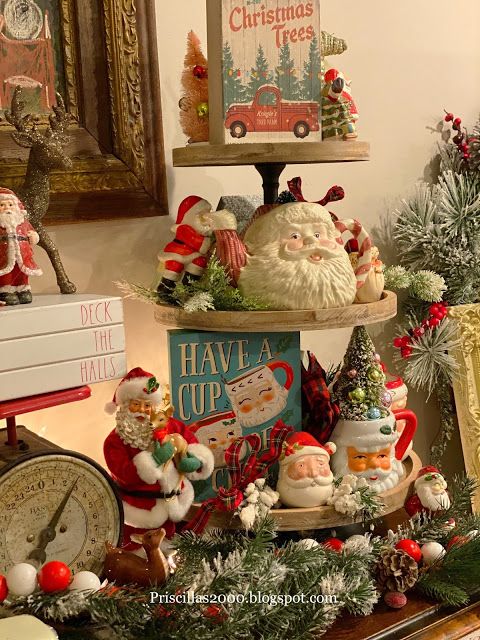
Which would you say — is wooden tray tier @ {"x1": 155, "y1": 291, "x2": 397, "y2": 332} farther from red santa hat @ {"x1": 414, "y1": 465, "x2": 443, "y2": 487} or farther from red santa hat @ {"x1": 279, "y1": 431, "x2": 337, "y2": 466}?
red santa hat @ {"x1": 414, "y1": 465, "x2": 443, "y2": 487}

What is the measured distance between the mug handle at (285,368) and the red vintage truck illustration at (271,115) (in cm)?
32

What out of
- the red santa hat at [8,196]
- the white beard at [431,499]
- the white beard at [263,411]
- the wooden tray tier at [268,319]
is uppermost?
the red santa hat at [8,196]

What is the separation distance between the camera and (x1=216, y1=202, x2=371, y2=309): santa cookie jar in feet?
3.59

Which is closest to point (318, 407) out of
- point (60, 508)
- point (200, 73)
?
Result: point (60, 508)

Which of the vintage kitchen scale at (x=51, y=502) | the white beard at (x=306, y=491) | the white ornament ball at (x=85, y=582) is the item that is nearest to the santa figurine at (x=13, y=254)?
the vintage kitchen scale at (x=51, y=502)

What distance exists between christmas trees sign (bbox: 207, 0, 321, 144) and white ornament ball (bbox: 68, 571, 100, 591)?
0.59 metres

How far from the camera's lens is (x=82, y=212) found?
124 cm

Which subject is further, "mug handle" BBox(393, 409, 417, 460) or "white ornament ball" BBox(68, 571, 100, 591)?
"mug handle" BBox(393, 409, 417, 460)

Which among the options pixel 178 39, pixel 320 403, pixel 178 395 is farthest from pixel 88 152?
pixel 320 403

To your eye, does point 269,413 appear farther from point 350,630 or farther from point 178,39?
point 178,39

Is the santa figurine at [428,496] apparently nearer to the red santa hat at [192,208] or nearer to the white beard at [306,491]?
the white beard at [306,491]

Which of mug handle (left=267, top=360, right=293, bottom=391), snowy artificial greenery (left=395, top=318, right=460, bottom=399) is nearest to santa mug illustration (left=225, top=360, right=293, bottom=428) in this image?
mug handle (left=267, top=360, right=293, bottom=391)

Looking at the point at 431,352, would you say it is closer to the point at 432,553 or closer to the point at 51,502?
the point at 432,553

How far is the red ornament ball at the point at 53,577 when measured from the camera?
2.93ft
